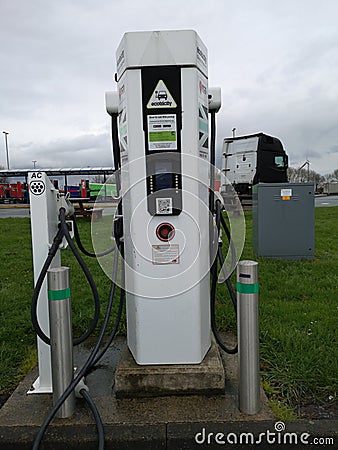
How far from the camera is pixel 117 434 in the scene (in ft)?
7.97

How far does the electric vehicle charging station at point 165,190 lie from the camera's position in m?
2.59

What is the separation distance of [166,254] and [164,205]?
0.31 m

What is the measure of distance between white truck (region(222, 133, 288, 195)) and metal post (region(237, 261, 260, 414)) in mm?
13393

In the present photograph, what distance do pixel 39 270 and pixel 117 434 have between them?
43.4 inches

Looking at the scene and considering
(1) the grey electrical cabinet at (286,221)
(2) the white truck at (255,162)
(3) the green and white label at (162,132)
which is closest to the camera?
(3) the green and white label at (162,132)

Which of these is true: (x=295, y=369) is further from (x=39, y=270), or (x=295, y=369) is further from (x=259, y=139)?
(x=259, y=139)

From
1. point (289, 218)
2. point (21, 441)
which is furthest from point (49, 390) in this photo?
point (289, 218)

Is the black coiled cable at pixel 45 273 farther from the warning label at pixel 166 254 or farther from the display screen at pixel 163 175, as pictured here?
the display screen at pixel 163 175

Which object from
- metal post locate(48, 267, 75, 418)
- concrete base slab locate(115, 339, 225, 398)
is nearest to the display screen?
metal post locate(48, 267, 75, 418)

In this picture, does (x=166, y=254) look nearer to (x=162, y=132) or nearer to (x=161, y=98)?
(x=162, y=132)

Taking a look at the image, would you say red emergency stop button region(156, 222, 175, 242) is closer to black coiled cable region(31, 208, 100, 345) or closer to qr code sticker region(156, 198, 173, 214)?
qr code sticker region(156, 198, 173, 214)

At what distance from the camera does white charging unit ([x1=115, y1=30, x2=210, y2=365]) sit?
2592 mm

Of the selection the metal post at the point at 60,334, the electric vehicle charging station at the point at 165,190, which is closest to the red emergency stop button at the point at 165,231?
the electric vehicle charging station at the point at 165,190

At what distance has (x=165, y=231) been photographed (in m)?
2.70
